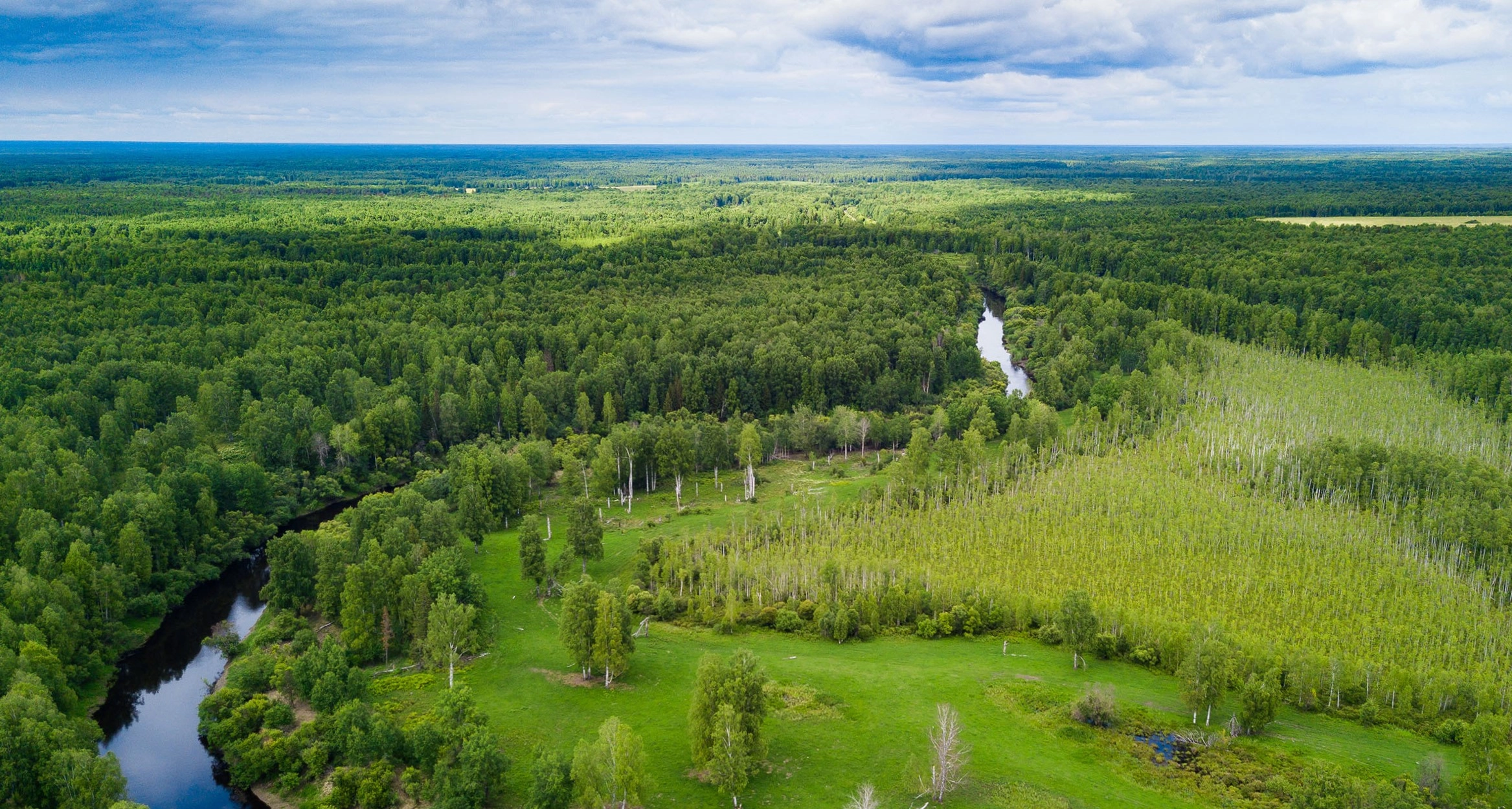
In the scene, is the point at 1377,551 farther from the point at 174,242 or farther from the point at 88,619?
the point at 174,242

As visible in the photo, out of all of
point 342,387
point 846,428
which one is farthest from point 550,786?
point 342,387

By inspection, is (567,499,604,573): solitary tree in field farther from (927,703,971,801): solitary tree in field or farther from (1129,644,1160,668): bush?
(1129,644,1160,668): bush

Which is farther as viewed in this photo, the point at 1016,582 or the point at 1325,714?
the point at 1016,582

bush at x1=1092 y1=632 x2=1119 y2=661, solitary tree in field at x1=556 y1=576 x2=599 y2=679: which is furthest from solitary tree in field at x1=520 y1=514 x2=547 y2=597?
bush at x1=1092 y1=632 x2=1119 y2=661

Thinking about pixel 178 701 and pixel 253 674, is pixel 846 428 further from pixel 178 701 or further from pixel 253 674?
pixel 178 701

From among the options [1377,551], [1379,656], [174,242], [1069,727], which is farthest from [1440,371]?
[174,242]

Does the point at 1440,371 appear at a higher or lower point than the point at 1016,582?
higher

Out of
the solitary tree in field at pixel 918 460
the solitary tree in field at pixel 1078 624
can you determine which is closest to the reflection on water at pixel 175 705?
the solitary tree in field at pixel 1078 624
